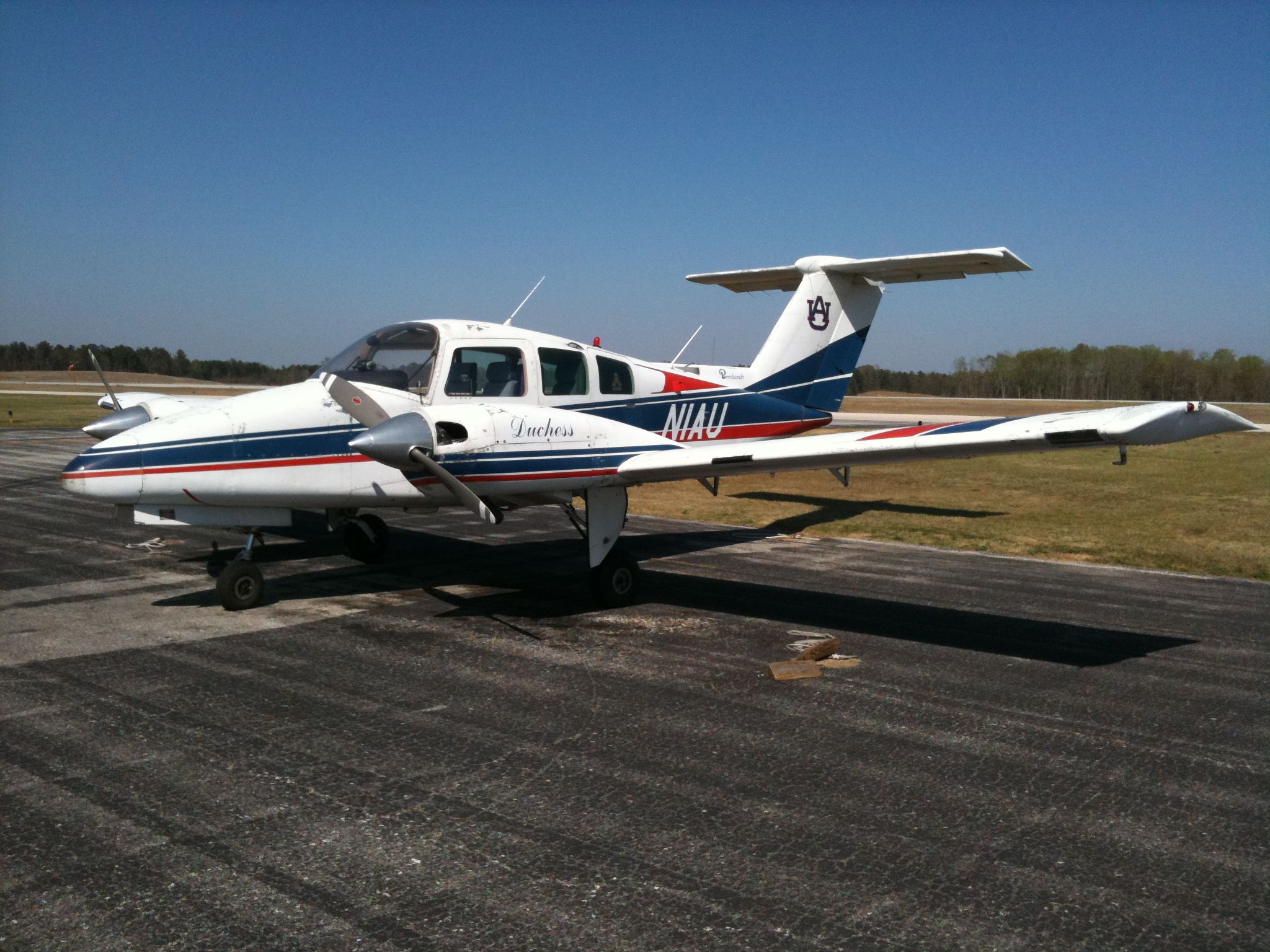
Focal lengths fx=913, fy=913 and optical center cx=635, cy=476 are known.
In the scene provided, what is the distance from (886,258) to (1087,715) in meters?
7.90

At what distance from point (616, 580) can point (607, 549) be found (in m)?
0.39

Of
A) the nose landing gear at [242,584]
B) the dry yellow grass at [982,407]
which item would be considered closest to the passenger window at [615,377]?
the nose landing gear at [242,584]

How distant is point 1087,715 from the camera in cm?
661

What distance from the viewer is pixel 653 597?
34.3 feet

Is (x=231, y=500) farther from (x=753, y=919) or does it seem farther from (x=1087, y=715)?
(x=1087, y=715)

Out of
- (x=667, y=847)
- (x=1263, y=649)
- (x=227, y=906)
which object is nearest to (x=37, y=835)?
(x=227, y=906)

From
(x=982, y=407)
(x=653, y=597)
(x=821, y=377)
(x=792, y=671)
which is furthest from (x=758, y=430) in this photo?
(x=982, y=407)

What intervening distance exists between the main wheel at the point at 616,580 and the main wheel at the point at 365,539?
12.5 feet

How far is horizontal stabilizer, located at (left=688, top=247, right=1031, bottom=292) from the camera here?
11.5 metres

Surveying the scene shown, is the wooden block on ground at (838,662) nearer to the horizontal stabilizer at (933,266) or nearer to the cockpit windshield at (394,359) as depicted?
the cockpit windshield at (394,359)

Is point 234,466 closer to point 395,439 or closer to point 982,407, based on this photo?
point 395,439

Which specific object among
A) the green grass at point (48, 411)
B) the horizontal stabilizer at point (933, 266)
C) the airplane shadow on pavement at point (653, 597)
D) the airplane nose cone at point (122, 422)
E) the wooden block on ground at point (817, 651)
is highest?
the horizontal stabilizer at point (933, 266)

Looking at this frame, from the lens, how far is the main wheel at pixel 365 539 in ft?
40.1

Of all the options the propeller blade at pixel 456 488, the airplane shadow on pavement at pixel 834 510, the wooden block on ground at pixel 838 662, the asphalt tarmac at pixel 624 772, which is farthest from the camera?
the airplane shadow on pavement at pixel 834 510
